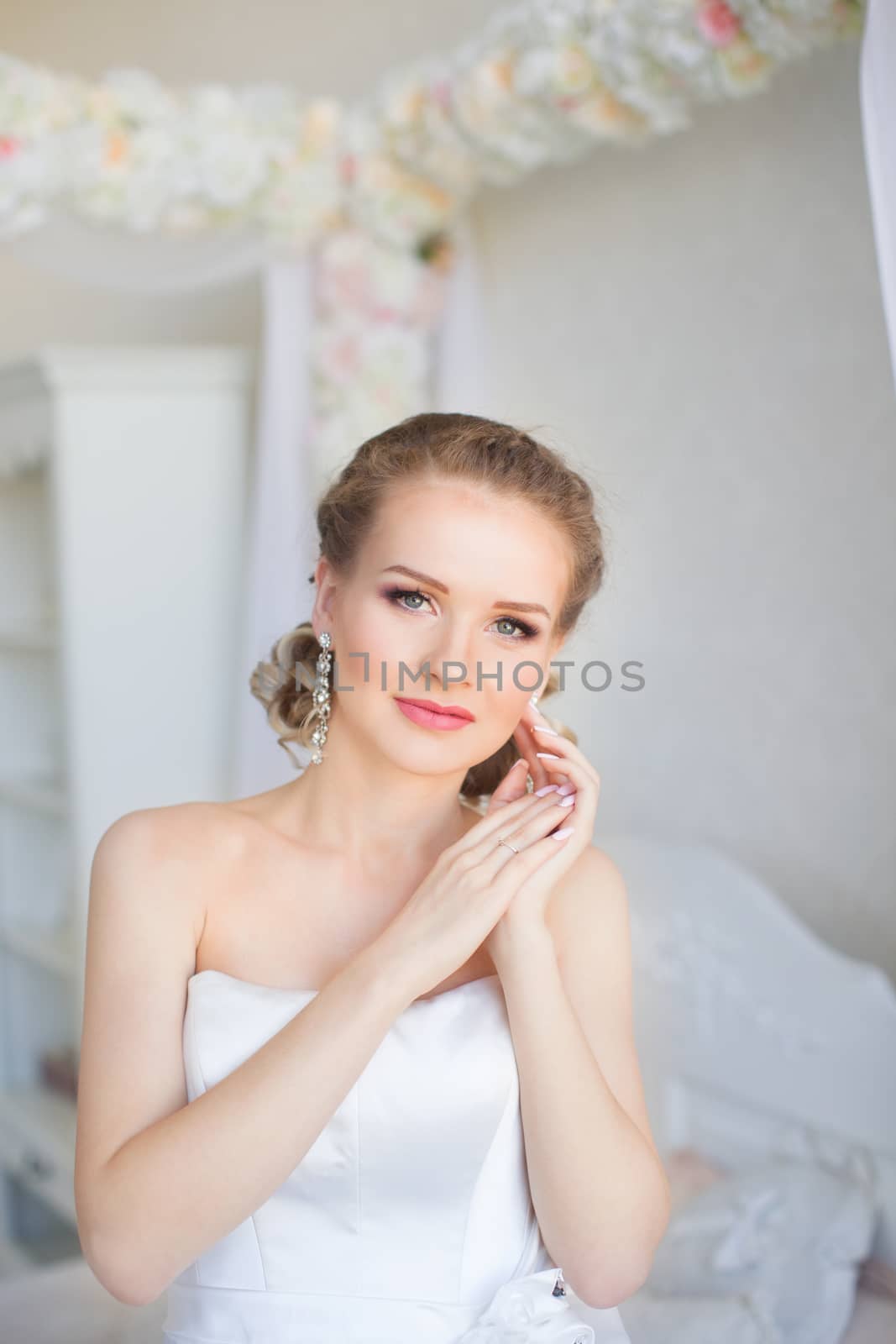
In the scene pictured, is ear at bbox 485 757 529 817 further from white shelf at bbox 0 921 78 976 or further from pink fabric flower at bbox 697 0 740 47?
white shelf at bbox 0 921 78 976

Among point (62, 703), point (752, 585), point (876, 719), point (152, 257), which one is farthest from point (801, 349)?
point (62, 703)

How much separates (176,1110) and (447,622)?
622 mm

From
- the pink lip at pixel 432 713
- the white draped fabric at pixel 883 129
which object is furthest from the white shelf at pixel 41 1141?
the white draped fabric at pixel 883 129

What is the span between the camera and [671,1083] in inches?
100

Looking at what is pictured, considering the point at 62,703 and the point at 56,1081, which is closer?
the point at 62,703

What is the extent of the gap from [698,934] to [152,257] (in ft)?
6.40

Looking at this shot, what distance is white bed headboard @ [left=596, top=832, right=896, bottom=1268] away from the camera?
221cm

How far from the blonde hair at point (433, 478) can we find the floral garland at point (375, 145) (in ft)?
3.27

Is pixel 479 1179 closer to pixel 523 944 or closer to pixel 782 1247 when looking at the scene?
pixel 523 944

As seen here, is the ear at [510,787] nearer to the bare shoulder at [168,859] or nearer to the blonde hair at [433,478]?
the blonde hair at [433,478]

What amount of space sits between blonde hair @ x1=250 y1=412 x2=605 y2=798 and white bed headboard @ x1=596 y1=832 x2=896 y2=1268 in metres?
0.91

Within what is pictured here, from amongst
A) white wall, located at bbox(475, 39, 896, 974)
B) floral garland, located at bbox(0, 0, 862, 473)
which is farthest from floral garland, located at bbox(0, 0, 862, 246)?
white wall, located at bbox(475, 39, 896, 974)

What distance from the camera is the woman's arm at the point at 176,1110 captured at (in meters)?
1.27

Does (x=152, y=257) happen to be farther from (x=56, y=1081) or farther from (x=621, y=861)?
(x=56, y=1081)
